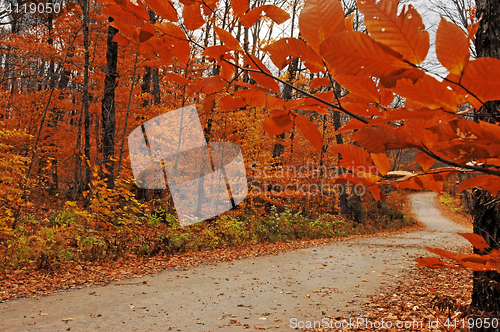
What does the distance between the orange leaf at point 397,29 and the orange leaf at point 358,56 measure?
0.01m

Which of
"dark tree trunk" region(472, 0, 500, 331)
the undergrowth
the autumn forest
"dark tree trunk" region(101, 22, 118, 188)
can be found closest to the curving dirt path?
the autumn forest

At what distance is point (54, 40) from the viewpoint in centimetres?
1678

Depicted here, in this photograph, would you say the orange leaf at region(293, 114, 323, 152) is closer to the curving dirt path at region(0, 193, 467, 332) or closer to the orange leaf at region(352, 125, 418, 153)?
the orange leaf at region(352, 125, 418, 153)

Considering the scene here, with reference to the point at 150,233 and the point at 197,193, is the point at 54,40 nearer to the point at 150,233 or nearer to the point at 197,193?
the point at 197,193

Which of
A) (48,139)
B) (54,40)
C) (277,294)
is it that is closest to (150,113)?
(48,139)

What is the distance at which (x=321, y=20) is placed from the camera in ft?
1.46

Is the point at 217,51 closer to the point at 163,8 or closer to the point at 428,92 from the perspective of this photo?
the point at 163,8

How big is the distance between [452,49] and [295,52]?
23 centimetres

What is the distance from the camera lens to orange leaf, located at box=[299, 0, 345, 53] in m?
0.44

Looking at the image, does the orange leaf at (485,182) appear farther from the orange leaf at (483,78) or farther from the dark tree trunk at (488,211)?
the dark tree trunk at (488,211)

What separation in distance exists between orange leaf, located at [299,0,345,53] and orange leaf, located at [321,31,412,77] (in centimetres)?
8

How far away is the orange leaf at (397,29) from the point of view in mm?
352

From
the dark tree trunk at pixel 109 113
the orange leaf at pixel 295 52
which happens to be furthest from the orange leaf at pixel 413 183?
the dark tree trunk at pixel 109 113

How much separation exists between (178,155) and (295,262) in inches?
244
